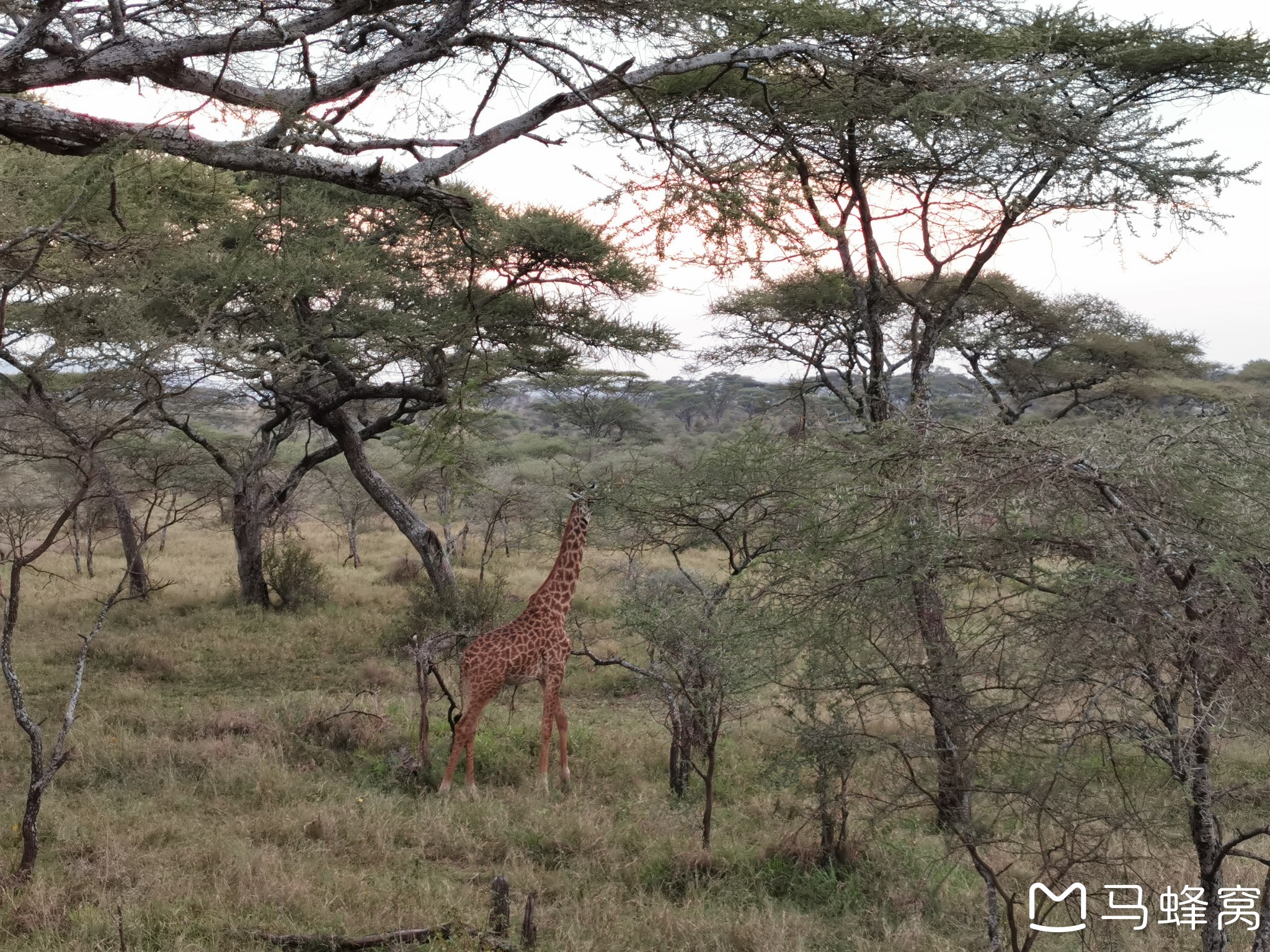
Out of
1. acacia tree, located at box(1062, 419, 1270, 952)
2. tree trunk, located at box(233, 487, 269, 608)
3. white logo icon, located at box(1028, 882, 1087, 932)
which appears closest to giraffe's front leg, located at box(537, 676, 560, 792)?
white logo icon, located at box(1028, 882, 1087, 932)

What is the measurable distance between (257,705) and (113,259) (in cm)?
430

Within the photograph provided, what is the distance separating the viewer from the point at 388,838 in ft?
18.6

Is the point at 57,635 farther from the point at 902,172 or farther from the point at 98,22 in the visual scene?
the point at 902,172

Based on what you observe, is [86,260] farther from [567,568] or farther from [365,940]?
[365,940]

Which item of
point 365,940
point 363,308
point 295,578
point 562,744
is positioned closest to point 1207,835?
point 365,940

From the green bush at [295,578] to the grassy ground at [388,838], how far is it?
3.75 m

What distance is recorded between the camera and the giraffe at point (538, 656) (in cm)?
697

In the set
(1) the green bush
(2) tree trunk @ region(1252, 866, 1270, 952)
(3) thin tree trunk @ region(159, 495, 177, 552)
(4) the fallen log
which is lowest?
(4) the fallen log

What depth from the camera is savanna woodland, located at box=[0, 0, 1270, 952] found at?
3.59 m

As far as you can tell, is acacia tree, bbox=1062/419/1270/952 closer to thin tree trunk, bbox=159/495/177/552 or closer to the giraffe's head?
the giraffe's head

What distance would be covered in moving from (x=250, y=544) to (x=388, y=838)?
31.2 feet

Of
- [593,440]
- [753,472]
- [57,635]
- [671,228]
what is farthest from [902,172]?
[593,440]

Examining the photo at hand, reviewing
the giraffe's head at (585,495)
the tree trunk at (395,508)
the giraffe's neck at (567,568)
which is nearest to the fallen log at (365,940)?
the giraffe's neck at (567,568)

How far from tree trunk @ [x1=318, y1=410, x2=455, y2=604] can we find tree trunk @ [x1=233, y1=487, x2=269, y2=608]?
1.77 metres
